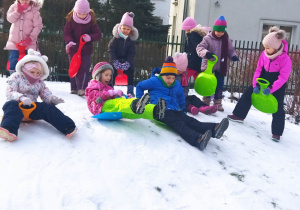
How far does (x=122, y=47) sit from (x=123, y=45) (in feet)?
0.13

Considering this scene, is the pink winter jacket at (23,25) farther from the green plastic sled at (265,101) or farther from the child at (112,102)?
the green plastic sled at (265,101)

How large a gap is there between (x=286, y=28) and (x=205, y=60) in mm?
8441

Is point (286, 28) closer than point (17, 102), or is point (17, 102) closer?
point (17, 102)

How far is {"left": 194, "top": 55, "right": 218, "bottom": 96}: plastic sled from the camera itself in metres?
5.93

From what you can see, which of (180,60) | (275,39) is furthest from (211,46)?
(275,39)

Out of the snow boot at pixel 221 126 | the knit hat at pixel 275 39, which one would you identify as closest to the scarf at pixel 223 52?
the knit hat at pixel 275 39

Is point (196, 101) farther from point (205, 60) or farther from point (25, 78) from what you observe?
point (25, 78)

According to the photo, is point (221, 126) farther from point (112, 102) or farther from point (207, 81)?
point (207, 81)

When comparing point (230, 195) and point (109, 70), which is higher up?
point (109, 70)

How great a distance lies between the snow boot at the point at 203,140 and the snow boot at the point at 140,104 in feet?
2.84

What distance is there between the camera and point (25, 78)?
3.94m

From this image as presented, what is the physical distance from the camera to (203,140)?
13.7ft

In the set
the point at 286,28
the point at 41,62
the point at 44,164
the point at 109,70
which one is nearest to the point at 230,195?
the point at 44,164

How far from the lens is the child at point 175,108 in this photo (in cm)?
441
